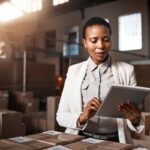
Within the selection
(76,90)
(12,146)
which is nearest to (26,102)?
(76,90)

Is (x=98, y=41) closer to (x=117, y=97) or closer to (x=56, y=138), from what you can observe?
(x=117, y=97)

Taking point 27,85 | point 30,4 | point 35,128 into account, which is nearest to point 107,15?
point 30,4

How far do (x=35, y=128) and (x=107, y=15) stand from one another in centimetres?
495

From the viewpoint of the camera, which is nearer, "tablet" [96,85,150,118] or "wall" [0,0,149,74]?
"tablet" [96,85,150,118]

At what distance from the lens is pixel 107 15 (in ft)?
23.6

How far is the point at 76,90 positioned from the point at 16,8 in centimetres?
538

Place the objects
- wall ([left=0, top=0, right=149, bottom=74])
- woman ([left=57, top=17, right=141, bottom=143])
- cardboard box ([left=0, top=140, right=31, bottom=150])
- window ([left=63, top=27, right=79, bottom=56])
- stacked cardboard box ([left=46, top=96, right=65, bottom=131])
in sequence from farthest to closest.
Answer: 1. window ([left=63, top=27, right=79, bottom=56])
2. wall ([left=0, top=0, right=149, bottom=74])
3. stacked cardboard box ([left=46, top=96, right=65, bottom=131])
4. woman ([left=57, top=17, right=141, bottom=143])
5. cardboard box ([left=0, top=140, right=31, bottom=150])

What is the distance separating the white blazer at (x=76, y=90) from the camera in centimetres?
114

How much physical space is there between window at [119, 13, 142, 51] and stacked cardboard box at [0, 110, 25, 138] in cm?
488

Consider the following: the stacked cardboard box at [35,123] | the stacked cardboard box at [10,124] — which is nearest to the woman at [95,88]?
the stacked cardboard box at [10,124]

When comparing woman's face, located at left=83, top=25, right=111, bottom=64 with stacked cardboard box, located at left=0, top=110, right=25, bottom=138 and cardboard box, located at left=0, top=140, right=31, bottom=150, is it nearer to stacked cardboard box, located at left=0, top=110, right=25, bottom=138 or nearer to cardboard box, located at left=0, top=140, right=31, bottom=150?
cardboard box, located at left=0, top=140, right=31, bottom=150

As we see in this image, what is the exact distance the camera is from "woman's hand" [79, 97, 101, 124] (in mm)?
1049

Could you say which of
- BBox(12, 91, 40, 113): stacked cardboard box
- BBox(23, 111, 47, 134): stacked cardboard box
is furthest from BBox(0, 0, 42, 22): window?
BBox(23, 111, 47, 134): stacked cardboard box

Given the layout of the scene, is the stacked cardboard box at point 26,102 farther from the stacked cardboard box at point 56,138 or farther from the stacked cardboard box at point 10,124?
the stacked cardboard box at point 56,138
